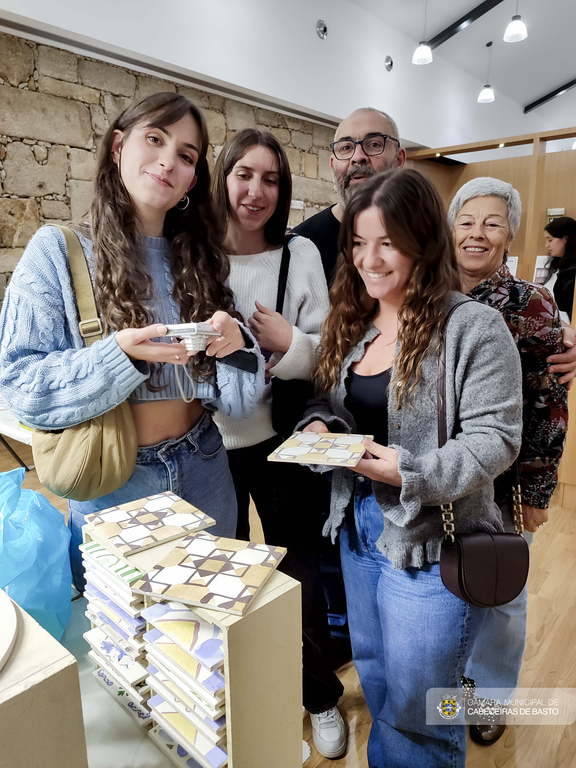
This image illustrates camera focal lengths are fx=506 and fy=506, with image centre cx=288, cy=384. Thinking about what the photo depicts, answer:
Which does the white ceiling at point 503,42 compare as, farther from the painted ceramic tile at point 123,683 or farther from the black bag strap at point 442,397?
the painted ceramic tile at point 123,683

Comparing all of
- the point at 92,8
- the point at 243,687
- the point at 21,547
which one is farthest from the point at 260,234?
the point at 92,8

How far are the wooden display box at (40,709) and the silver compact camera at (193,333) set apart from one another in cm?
53

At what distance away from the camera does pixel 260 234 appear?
152cm

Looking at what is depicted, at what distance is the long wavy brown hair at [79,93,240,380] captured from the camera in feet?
3.47

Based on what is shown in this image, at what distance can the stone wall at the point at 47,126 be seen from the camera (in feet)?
10.8

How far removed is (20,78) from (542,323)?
3.58 meters

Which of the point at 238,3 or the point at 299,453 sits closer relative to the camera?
the point at 299,453

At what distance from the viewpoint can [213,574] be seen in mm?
701

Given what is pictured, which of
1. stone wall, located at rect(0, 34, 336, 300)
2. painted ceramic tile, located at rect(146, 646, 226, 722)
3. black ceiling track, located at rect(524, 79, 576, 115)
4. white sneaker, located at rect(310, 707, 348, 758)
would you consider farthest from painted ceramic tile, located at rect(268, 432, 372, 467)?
black ceiling track, located at rect(524, 79, 576, 115)

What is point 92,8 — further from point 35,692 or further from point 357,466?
point 35,692

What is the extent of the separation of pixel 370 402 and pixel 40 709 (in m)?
0.87

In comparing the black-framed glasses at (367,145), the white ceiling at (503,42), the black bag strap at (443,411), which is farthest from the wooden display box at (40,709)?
the white ceiling at (503,42)

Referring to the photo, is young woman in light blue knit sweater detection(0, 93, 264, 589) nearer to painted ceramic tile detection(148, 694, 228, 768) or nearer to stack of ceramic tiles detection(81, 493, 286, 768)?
stack of ceramic tiles detection(81, 493, 286, 768)

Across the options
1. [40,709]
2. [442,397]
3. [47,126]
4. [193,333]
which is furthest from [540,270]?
[40,709]
